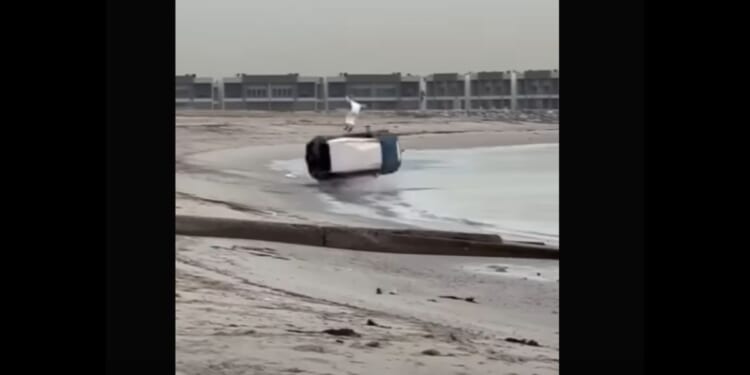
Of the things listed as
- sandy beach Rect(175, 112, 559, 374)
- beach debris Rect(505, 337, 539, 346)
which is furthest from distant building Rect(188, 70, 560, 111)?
beach debris Rect(505, 337, 539, 346)

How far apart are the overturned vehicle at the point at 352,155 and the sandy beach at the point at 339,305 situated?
869 millimetres

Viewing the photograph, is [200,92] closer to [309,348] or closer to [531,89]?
[531,89]

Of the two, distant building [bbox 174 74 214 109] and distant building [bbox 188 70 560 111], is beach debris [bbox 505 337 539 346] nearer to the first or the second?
distant building [bbox 174 74 214 109]

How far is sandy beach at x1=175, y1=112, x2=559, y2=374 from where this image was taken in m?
1.95

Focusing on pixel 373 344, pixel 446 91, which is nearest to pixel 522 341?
pixel 373 344

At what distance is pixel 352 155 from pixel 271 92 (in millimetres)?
2133

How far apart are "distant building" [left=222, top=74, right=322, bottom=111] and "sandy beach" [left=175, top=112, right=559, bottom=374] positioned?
2785 mm

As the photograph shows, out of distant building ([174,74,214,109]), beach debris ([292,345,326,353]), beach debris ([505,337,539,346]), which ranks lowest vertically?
beach debris ([505,337,539,346])

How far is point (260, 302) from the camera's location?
2740 mm

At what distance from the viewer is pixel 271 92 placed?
28.3 feet

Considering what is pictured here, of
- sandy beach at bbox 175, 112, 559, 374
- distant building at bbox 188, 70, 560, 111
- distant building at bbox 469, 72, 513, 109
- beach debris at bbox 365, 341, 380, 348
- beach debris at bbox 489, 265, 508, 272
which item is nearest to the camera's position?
sandy beach at bbox 175, 112, 559, 374
